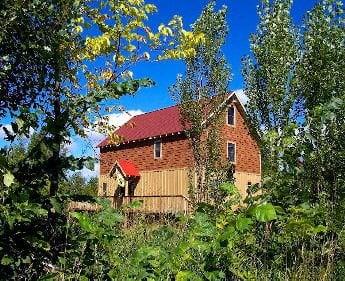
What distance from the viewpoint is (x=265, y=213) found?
2.76 metres

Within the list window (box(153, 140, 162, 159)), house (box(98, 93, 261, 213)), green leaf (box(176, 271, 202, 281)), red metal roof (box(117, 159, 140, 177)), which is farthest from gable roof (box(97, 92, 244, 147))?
green leaf (box(176, 271, 202, 281))

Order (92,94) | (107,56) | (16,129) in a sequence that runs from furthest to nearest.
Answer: (107,56)
(92,94)
(16,129)

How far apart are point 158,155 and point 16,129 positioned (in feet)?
126

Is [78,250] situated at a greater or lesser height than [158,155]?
lesser

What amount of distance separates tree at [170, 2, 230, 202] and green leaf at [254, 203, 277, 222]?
73.5ft

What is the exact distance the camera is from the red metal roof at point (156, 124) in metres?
40.8

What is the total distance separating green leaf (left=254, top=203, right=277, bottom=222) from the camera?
107 inches

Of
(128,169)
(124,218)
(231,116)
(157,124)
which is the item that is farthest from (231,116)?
(124,218)

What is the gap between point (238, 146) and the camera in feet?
136

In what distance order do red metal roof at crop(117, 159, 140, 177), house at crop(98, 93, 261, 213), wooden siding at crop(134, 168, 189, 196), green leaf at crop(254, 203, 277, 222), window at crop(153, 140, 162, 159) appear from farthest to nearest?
red metal roof at crop(117, 159, 140, 177), window at crop(153, 140, 162, 159), house at crop(98, 93, 261, 213), wooden siding at crop(134, 168, 189, 196), green leaf at crop(254, 203, 277, 222)

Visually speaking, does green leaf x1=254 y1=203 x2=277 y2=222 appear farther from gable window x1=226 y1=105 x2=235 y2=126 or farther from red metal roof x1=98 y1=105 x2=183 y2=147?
gable window x1=226 y1=105 x2=235 y2=126

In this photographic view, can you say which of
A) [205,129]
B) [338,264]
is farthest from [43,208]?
[205,129]

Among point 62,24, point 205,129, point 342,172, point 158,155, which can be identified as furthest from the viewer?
point 158,155

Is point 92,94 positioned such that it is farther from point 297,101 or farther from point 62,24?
point 297,101
